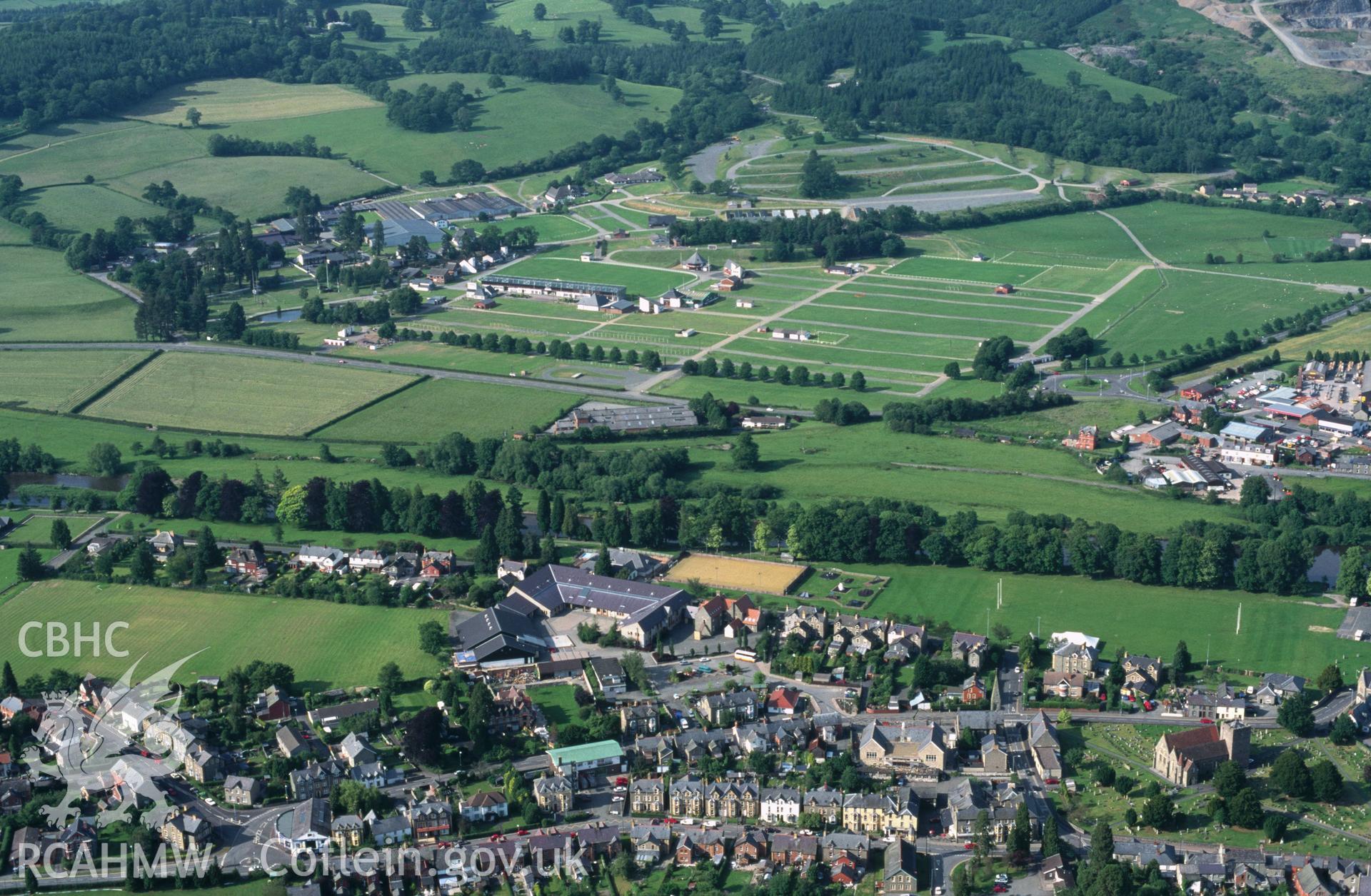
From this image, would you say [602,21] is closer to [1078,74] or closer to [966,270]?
[1078,74]

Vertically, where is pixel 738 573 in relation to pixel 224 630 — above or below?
above

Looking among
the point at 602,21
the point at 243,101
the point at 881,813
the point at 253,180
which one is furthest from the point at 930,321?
the point at 602,21

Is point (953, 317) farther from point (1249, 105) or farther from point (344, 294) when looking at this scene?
point (1249, 105)

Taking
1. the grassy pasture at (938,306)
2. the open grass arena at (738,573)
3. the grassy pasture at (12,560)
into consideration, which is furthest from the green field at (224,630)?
the grassy pasture at (938,306)

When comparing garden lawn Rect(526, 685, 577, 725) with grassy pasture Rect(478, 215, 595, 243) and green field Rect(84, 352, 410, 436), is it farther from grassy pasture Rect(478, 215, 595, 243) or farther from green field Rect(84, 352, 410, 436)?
grassy pasture Rect(478, 215, 595, 243)

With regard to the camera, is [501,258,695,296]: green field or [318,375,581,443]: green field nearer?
[318,375,581,443]: green field

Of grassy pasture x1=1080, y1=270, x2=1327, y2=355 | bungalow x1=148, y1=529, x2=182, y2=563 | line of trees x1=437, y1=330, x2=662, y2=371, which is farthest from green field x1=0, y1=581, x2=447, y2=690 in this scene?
grassy pasture x1=1080, y1=270, x2=1327, y2=355

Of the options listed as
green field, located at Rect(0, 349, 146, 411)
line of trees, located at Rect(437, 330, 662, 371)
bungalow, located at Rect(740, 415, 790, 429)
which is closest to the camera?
bungalow, located at Rect(740, 415, 790, 429)
